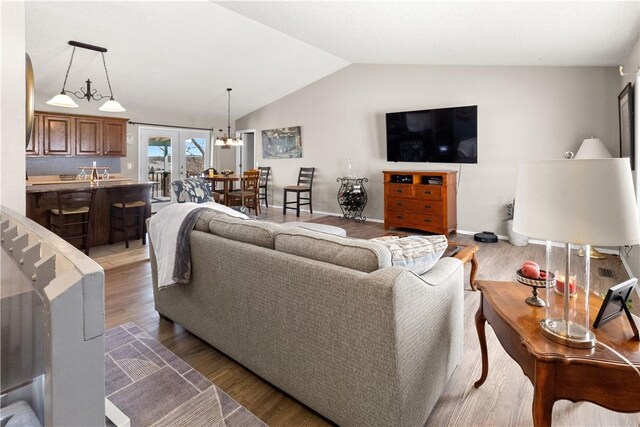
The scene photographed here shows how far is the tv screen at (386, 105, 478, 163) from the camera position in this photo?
17.3 feet

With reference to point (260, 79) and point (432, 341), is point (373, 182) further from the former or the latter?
point (432, 341)

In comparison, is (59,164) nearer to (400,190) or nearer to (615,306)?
(400,190)

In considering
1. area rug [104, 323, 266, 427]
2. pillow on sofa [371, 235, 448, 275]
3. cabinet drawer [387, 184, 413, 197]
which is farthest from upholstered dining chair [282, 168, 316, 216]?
pillow on sofa [371, 235, 448, 275]

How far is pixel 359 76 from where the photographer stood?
21.9 feet

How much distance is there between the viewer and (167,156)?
8.15 m

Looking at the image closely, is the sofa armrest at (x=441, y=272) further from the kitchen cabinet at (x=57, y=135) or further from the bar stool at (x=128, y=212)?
the kitchen cabinet at (x=57, y=135)

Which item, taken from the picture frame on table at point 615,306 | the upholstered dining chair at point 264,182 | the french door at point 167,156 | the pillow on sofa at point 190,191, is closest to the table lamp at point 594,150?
the picture frame on table at point 615,306

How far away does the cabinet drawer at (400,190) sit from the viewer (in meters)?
5.73

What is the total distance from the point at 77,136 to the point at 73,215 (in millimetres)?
2641

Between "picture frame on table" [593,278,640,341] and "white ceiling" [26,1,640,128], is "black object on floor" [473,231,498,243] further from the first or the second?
"picture frame on table" [593,278,640,341]

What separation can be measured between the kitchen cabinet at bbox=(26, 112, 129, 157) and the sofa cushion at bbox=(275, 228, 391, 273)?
601cm

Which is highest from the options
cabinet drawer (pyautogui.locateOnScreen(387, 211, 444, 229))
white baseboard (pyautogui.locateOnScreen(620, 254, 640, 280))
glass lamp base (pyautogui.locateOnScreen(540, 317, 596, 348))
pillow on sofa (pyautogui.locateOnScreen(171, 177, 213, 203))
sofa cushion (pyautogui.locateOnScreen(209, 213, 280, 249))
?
pillow on sofa (pyautogui.locateOnScreen(171, 177, 213, 203))

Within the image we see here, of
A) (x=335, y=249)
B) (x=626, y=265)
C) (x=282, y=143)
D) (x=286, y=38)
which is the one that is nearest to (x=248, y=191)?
(x=282, y=143)

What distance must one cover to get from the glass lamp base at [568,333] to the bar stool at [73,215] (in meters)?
4.76
